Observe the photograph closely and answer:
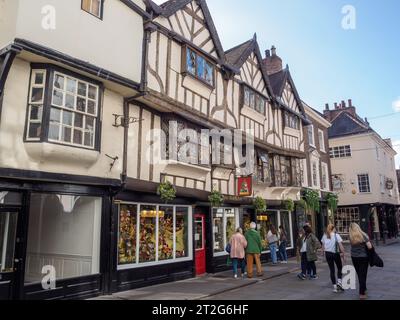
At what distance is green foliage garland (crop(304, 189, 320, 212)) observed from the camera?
19000 millimetres

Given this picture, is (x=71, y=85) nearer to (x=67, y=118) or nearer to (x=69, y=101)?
(x=69, y=101)

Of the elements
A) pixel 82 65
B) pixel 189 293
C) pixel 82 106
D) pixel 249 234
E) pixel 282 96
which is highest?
pixel 282 96

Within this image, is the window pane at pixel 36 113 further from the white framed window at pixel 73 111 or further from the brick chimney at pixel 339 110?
the brick chimney at pixel 339 110

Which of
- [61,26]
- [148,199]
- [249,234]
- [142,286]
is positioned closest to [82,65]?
[61,26]

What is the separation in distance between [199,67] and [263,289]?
7.21m

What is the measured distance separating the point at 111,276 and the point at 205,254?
446 centimetres

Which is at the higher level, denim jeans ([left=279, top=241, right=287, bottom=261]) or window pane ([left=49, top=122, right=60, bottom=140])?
window pane ([left=49, top=122, right=60, bottom=140])

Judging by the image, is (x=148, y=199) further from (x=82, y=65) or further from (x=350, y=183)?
(x=350, y=183)

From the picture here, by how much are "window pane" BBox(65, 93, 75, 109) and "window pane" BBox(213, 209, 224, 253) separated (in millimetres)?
6705

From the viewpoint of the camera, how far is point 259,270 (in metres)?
11.0

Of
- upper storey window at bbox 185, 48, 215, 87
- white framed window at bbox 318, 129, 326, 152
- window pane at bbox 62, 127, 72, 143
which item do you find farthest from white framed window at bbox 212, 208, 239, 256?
white framed window at bbox 318, 129, 326, 152

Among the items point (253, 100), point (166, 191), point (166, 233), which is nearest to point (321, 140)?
point (253, 100)

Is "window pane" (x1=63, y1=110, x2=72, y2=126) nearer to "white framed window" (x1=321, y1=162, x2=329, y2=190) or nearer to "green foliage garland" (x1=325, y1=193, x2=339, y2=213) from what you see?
"green foliage garland" (x1=325, y1=193, x2=339, y2=213)
